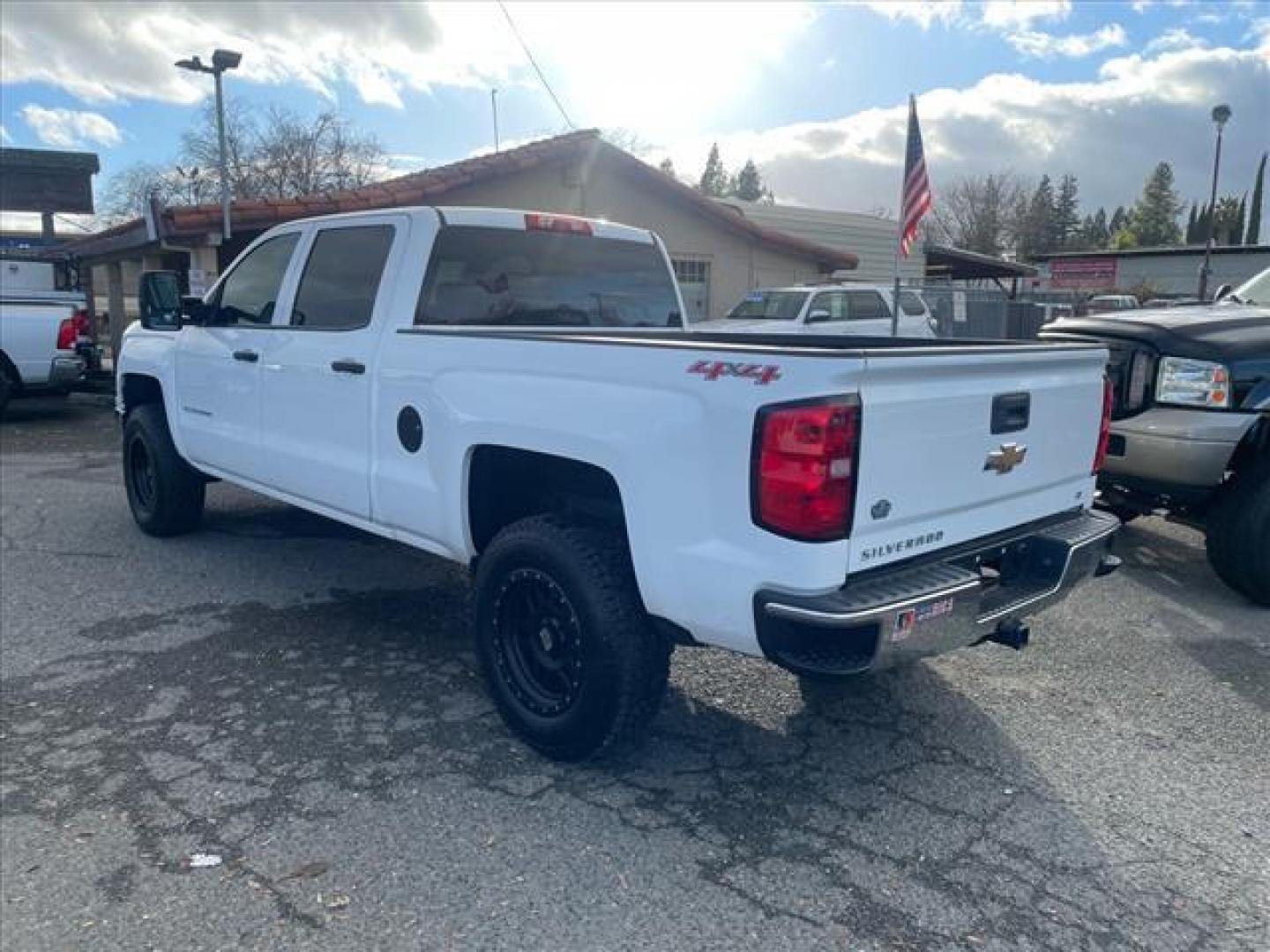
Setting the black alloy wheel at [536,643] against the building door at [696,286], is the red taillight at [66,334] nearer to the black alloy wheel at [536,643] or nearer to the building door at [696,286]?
the building door at [696,286]

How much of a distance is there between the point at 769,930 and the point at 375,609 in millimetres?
3158

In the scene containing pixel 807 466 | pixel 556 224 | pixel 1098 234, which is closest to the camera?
pixel 807 466

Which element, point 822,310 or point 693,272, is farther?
point 693,272

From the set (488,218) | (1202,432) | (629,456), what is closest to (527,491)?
(629,456)

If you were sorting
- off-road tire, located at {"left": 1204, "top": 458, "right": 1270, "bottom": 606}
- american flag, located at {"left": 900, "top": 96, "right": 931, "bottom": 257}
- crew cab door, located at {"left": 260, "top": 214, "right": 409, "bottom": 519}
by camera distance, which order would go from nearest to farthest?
crew cab door, located at {"left": 260, "top": 214, "right": 409, "bottom": 519}, off-road tire, located at {"left": 1204, "top": 458, "right": 1270, "bottom": 606}, american flag, located at {"left": 900, "top": 96, "right": 931, "bottom": 257}

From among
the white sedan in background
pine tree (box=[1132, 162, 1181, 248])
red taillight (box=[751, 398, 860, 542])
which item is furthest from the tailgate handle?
pine tree (box=[1132, 162, 1181, 248])

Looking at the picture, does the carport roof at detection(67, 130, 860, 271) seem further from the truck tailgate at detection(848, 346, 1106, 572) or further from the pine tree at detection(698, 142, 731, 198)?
the pine tree at detection(698, 142, 731, 198)

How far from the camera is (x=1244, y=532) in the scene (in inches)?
193

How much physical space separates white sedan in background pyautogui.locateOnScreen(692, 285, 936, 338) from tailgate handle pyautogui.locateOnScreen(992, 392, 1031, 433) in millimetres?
10504

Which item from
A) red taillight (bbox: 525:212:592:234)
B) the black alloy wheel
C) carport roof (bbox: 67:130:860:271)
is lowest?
the black alloy wheel

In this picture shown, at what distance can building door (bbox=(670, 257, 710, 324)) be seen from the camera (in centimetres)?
1738

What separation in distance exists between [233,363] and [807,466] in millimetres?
3835

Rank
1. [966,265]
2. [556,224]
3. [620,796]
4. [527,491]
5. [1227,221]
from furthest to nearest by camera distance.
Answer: [1227,221], [966,265], [556,224], [527,491], [620,796]

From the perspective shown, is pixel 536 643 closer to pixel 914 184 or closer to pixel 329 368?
pixel 329 368
